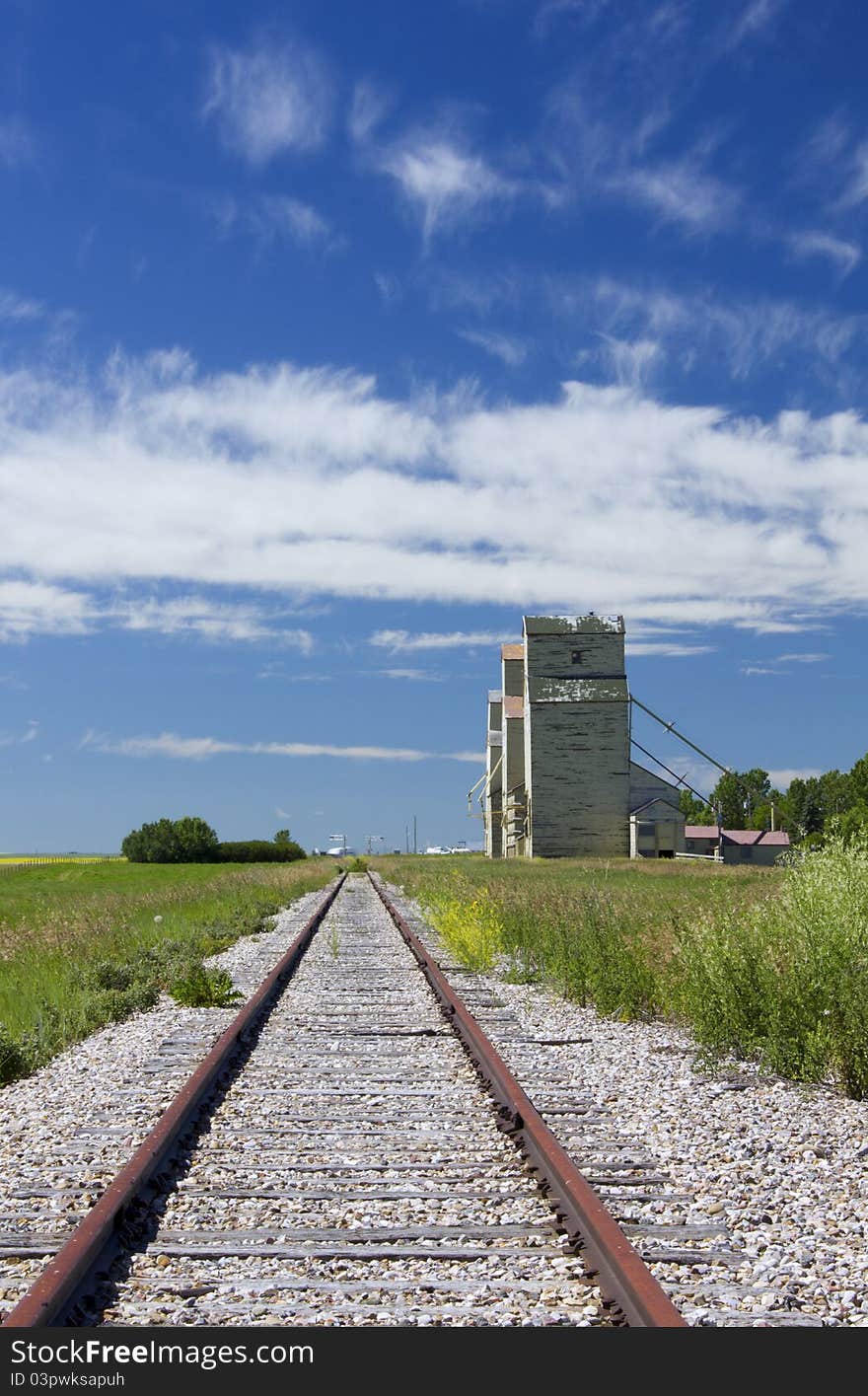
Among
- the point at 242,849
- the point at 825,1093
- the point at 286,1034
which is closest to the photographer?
the point at 825,1093

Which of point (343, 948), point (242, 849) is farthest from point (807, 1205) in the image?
point (242, 849)

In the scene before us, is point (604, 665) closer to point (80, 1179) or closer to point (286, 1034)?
point (286, 1034)

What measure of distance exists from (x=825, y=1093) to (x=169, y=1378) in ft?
17.9

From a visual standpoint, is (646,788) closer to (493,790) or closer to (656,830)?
(656,830)

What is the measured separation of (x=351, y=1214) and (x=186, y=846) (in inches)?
4145

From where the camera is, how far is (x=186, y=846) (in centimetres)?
10762

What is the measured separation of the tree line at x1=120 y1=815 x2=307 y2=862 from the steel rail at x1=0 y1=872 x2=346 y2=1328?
3961 inches

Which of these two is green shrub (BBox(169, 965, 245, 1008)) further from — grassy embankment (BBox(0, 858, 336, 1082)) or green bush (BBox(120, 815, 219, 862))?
green bush (BBox(120, 815, 219, 862))

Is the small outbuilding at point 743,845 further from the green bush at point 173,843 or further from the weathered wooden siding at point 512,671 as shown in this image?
the green bush at point 173,843

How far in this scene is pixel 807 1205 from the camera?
212 inches

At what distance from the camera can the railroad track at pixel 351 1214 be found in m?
4.12

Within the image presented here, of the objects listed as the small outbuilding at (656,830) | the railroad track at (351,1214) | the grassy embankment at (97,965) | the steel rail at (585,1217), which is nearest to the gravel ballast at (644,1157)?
the railroad track at (351,1214)

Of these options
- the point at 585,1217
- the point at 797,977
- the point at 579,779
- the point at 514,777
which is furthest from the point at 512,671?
the point at 585,1217

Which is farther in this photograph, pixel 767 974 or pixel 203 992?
pixel 203 992
